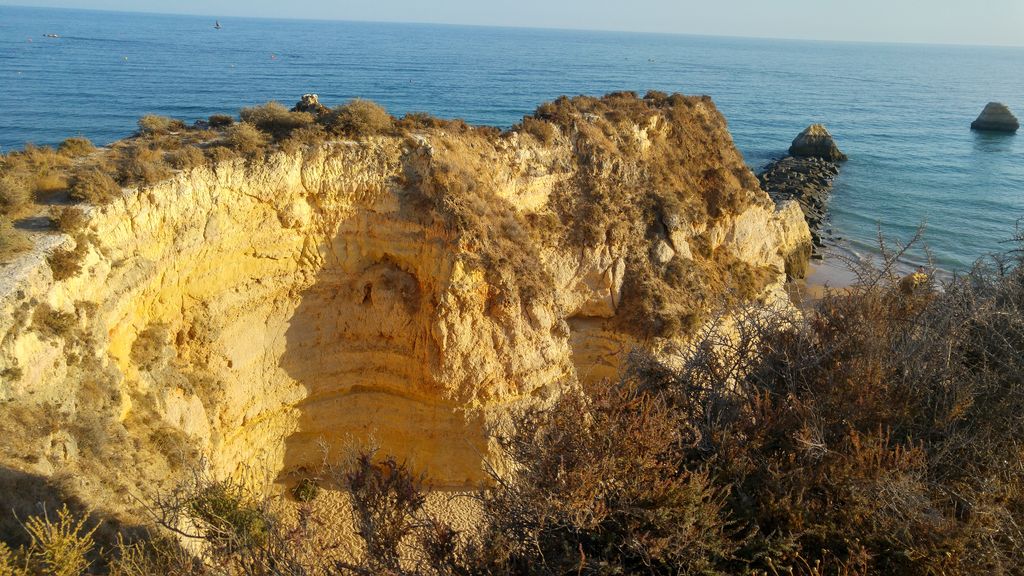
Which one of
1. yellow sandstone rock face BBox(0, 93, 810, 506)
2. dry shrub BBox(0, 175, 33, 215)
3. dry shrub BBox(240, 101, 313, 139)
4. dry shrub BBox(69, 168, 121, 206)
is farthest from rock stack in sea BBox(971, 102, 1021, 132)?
dry shrub BBox(0, 175, 33, 215)

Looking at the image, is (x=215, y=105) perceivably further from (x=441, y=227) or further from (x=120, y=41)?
(x=120, y=41)

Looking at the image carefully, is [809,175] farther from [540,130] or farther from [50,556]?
[50,556]

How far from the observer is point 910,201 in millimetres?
49312

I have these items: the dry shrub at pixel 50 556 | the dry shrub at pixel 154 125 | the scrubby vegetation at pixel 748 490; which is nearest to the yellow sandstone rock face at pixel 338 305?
the dry shrub at pixel 50 556

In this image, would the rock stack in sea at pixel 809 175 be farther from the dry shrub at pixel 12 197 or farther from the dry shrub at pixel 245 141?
the dry shrub at pixel 12 197

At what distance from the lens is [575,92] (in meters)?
86.9

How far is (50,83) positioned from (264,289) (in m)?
69.9

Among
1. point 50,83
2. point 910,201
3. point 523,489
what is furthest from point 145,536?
point 50,83

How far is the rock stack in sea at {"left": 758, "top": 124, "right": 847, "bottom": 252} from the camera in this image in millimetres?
45094

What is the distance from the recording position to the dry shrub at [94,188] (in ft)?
45.7

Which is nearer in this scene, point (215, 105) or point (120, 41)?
point (215, 105)

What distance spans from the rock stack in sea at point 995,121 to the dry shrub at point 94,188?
97723 millimetres

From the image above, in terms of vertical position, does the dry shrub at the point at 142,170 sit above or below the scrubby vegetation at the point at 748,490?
above

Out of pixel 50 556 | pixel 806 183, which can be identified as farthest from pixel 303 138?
pixel 806 183
